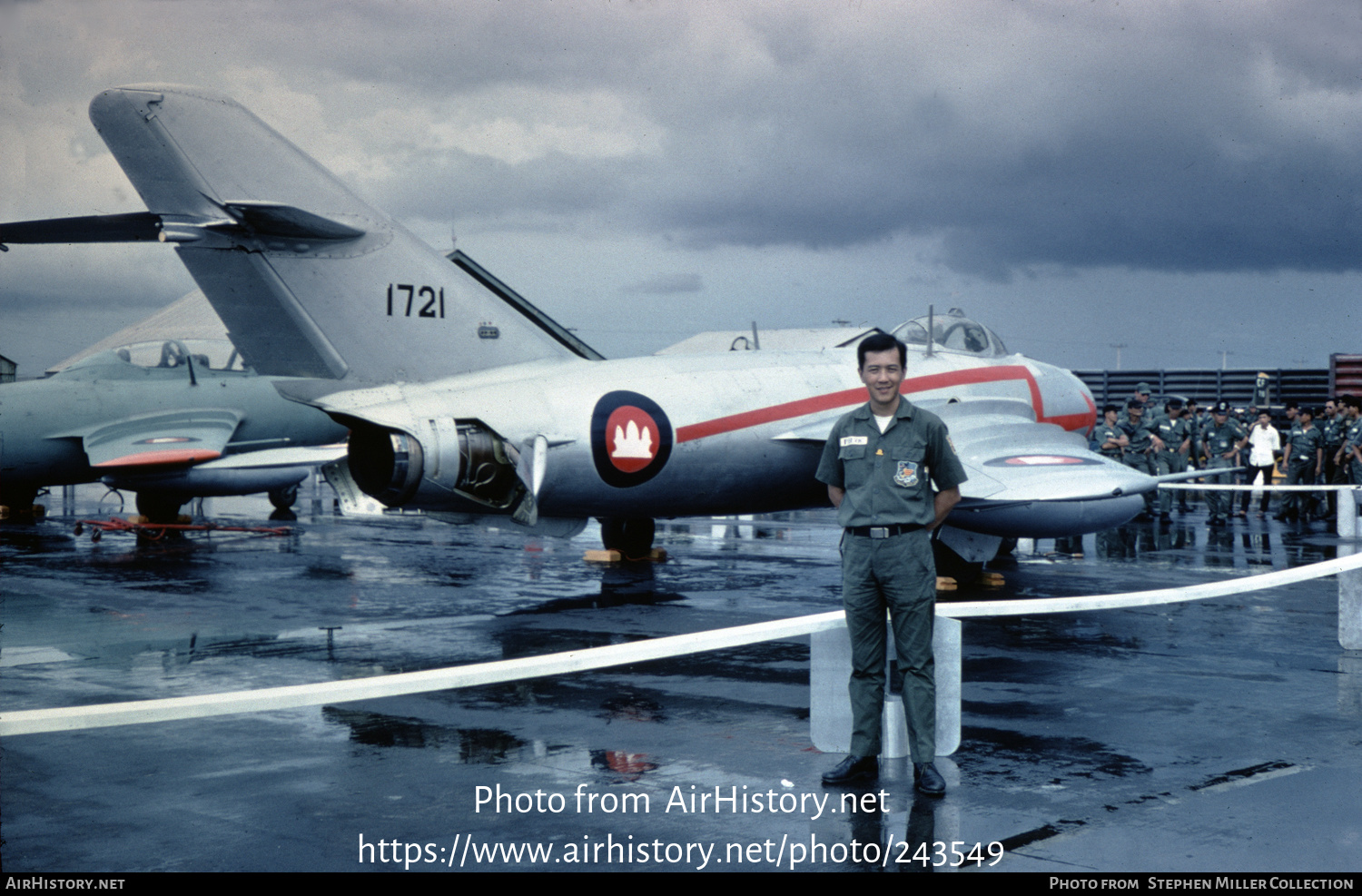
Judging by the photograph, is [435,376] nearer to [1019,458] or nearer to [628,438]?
[628,438]

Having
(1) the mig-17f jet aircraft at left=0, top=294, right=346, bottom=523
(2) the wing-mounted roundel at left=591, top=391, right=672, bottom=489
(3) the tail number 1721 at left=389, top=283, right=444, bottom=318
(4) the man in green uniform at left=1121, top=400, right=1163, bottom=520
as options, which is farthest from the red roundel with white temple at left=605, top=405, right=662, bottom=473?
(4) the man in green uniform at left=1121, top=400, right=1163, bottom=520

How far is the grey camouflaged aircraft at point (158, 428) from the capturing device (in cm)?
1797

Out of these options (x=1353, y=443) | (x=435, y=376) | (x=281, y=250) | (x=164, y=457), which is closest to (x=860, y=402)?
(x=435, y=376)

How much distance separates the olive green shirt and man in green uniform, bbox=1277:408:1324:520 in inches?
745

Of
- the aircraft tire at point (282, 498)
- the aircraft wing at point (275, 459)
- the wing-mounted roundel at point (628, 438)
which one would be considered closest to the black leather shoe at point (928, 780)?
the wing-mounted roundel at point (628, 438)

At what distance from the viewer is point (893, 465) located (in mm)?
5480

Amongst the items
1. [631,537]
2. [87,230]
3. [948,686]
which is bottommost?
[948,686]

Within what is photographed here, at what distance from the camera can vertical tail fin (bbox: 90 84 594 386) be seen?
10.6 meters

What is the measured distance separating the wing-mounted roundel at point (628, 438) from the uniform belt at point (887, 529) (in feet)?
17.4

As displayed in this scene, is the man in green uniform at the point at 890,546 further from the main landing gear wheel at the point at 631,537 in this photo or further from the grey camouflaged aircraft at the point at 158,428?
the grey camouflaged aircraft at the point at 158,428

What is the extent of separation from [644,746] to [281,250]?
259 inches

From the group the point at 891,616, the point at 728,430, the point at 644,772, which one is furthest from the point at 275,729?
the point at 728,430
